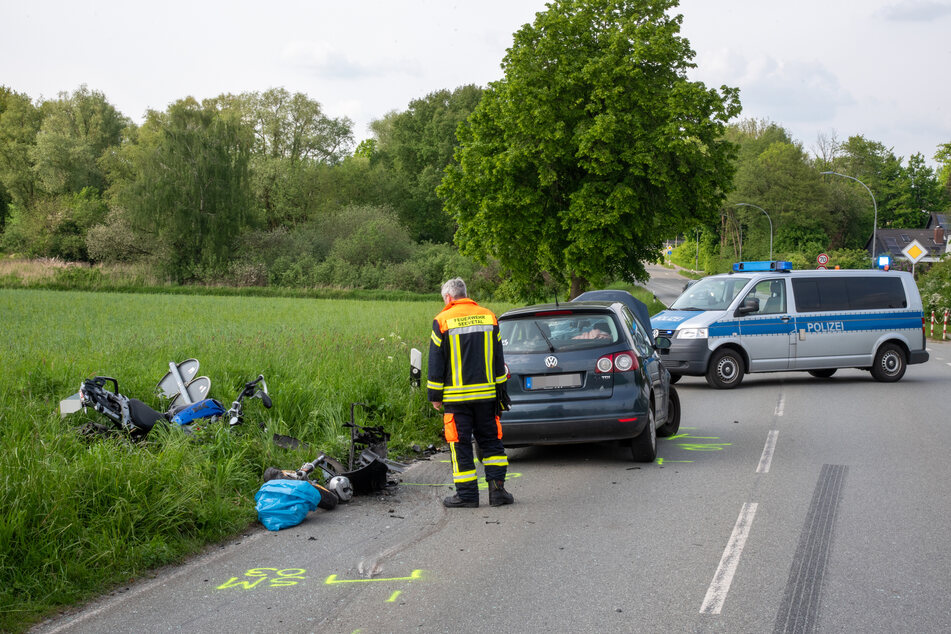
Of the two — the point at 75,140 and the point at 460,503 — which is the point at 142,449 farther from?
the point at 75,140

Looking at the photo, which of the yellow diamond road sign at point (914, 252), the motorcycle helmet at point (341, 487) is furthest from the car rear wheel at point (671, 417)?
the yellow diamond road sign at point (914, 252)

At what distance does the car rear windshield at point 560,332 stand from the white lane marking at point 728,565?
2.42 meters

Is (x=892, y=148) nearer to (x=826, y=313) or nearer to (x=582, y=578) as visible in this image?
(x=826, y=313)

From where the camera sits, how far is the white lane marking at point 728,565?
15.1ft

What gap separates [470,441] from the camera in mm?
7242

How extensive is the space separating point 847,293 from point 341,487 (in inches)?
480

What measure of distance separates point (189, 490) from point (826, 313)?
13.0m

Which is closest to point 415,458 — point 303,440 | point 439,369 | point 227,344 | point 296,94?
point 303,440

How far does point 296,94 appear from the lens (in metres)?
76.5

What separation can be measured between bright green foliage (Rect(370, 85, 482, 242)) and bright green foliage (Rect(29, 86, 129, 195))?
81.5 ft

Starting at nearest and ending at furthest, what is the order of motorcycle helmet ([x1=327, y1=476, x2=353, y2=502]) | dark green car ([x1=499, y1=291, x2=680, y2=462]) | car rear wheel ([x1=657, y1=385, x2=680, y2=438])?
motorcycle helmet ([x1=327, y1=476, x2=353, y2=502]) < dark green car ([x1=499, y1=291, x2=680, y2=462]) < car rear wheel ([x1=657, y1=385, x2=680, y2=438])

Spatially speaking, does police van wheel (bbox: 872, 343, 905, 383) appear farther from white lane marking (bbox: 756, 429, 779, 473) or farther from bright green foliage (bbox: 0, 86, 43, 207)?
bright green foliage (bbox: 0, 86, 43, 207)

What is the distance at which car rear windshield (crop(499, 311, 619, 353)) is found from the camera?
28.5ft

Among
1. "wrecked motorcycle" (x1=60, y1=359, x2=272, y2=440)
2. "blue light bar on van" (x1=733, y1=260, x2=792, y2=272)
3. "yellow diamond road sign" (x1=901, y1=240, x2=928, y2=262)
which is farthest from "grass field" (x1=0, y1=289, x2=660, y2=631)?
"yellow diamond road sign" (x1=901, y1=240, x2=928, y2=262)
